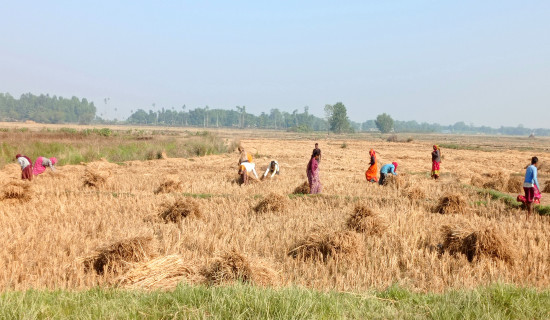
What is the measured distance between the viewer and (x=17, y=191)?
35.6 feet

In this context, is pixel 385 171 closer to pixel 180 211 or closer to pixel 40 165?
pixel 180 211

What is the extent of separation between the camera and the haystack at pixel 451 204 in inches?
413

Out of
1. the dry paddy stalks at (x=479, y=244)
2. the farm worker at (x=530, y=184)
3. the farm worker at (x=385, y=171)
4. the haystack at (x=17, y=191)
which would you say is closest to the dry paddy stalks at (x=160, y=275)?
the dry paddy stalks at (x=479, y=244)

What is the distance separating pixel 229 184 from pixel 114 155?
13.4m

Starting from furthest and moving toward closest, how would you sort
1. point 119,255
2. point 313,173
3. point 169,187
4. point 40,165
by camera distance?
point 40,165 → point 169,187 → point 313,173 → point 119,255

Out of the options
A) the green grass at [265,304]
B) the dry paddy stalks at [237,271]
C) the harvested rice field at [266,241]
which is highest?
the green grass at [265,304]

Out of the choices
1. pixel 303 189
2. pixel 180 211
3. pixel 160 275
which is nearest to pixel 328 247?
pixel 160 275

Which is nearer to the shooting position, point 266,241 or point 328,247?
point 328,247

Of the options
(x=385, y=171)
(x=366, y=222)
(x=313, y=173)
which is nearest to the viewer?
(x=366, y=222)

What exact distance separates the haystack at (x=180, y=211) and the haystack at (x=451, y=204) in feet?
20.1

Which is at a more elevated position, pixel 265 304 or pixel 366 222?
pixel 265 304

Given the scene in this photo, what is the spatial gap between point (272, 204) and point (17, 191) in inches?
262

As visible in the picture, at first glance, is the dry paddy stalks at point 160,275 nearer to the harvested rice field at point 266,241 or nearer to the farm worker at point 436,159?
the harvested rice field at point 266,241

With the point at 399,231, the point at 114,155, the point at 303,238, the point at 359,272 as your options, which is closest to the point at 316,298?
the point at 359,272
